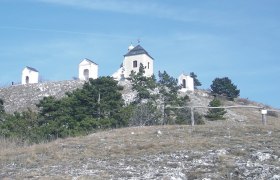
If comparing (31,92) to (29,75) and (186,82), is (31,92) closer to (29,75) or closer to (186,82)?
(29,75)

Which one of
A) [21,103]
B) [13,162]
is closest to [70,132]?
[13,162]

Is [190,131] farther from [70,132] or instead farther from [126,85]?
[126,85]

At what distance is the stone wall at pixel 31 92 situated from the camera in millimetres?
54094

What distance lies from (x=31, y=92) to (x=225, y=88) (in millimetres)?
26477

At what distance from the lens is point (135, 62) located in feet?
229

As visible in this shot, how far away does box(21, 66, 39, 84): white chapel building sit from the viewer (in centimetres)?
6712

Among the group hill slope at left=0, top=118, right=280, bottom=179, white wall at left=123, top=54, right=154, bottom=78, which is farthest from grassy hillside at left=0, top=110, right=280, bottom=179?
white wall at left=123, top=54, right=154, bottom=78

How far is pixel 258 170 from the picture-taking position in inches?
488

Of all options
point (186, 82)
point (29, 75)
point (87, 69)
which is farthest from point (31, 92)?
point (186, 82)

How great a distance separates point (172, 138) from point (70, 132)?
1177cm

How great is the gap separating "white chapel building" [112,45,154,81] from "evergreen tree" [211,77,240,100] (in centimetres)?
867

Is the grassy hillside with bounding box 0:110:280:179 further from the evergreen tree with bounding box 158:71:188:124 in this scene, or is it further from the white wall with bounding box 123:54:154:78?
the white wall with bounding box 123:54:154:78

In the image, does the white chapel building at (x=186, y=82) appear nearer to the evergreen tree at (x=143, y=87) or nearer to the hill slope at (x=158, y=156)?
the evergreen tree at (x=143, y=87)

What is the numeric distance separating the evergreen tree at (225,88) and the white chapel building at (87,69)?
55.1 ft
